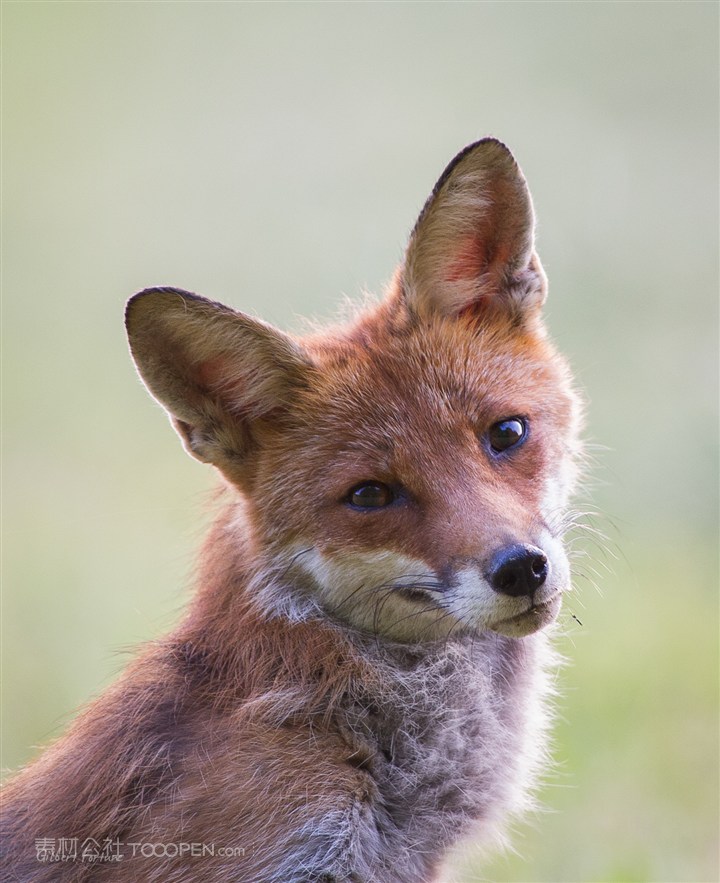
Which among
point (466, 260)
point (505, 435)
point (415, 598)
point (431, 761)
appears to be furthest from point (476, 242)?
point (431, 761)

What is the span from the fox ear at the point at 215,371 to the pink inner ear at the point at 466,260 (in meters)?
0.80

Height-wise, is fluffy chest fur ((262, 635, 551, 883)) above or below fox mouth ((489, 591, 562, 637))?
below

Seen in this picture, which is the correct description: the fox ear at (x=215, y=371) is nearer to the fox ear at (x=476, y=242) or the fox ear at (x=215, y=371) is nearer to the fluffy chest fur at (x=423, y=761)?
the fox ear at (x=476, y=242)

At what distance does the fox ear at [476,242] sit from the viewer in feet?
15.2

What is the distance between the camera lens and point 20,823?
4262 millimetres

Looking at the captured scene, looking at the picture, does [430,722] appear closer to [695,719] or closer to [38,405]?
[695,719]

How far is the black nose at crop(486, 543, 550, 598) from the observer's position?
3.91 m

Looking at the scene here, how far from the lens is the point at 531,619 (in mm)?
4070

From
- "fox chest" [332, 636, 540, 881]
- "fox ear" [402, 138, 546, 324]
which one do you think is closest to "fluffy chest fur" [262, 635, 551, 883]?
"fox chest" [332, 636, 540, 881]

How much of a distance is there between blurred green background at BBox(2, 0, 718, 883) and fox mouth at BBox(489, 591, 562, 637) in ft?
2.42

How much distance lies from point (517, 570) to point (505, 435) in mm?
776

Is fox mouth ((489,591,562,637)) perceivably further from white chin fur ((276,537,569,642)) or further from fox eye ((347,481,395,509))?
fox eye ((347,481,395,509))

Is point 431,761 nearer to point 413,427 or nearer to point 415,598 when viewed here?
point 415,598

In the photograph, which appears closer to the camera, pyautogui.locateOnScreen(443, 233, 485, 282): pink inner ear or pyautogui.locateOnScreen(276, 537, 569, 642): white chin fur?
pyautogui.locateOnScreen(276, 537, 569, 642): white chin fur
